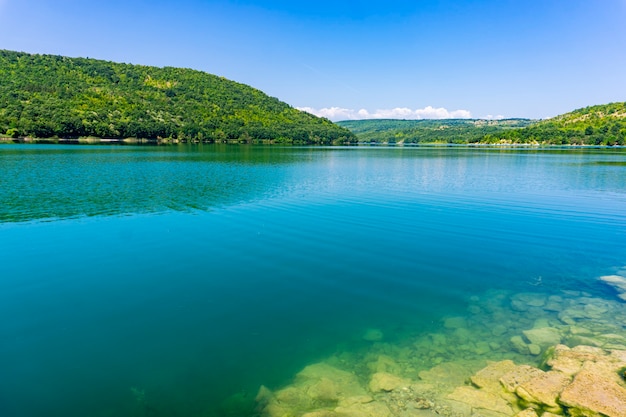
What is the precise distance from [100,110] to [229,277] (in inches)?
6502

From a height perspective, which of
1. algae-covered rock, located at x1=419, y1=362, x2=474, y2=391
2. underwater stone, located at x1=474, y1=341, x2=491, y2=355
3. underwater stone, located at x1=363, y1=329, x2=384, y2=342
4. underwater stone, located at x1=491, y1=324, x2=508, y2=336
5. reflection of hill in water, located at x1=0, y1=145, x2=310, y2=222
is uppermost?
reflection of hill in water, located at x1=0, y1=145, x2=310, y2=222

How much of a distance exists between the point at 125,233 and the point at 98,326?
9013 millimetres

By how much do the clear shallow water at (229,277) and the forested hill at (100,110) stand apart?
398ft

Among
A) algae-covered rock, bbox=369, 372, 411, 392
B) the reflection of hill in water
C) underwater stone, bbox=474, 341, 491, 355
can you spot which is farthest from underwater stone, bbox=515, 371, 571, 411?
the reflection of hill in water

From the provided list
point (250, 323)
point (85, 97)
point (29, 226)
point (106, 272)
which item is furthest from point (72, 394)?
point (85, 97)

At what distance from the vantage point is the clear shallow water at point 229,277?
23.6 ft

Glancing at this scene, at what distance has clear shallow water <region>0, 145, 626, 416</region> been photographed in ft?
23.6

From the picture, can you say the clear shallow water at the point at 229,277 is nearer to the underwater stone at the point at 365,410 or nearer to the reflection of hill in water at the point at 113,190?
the reflection of hill in water at the point at 113,190

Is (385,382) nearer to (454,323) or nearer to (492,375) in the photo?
(492,375)

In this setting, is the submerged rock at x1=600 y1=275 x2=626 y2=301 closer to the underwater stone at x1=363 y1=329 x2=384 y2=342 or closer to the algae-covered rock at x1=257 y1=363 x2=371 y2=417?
the underwater stone at x1=363 y1=329 x2=384 y2=342

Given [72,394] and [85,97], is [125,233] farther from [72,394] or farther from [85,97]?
[85,97]

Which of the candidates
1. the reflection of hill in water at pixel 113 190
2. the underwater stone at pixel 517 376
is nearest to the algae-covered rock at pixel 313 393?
the underwater stone at pixel 517 376

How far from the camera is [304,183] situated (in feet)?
114

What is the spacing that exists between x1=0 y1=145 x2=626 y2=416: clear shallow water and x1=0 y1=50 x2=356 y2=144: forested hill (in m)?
121
